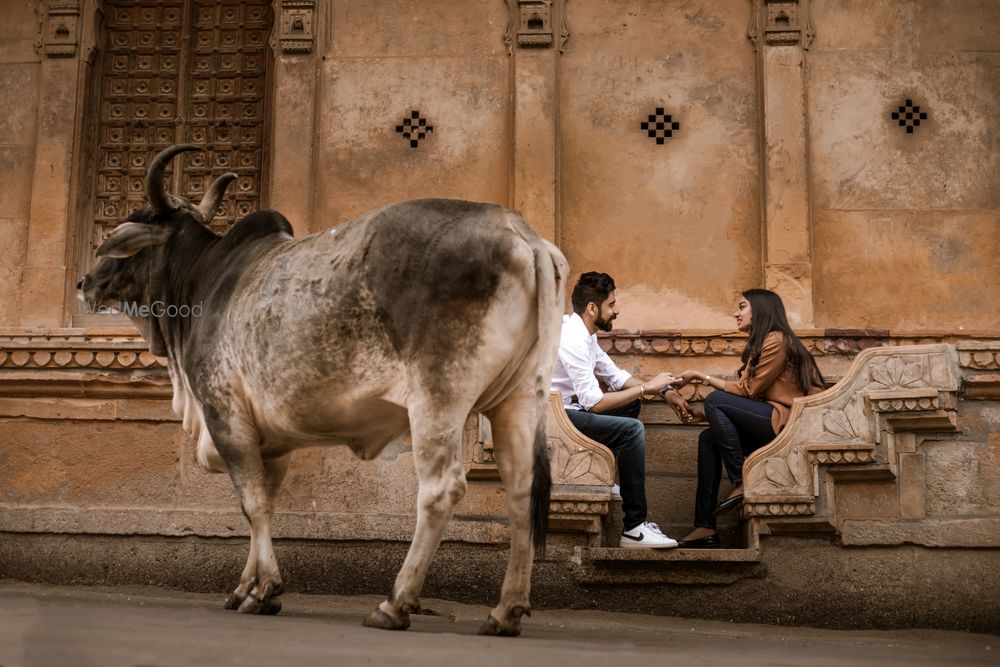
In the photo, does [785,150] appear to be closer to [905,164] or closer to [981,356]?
[905,164]

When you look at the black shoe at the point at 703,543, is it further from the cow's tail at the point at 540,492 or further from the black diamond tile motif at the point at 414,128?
the black diamond tile motif at the point at 414,128

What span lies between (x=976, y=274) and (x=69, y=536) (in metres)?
6.66

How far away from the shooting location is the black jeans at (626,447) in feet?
23.9

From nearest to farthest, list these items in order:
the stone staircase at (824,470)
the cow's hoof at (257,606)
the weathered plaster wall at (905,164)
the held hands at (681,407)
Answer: the cow's hoof at (257,606) → the stone staircase at (824,470) → the held hands at (681,407) → the weathered plaster wall at (905,164)

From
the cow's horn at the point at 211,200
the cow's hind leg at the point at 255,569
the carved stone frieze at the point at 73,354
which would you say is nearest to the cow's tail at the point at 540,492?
the cow's hind leg at the point at 255,569

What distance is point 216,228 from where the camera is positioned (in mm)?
10961

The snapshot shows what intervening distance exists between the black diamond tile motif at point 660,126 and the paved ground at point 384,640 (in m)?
4.57

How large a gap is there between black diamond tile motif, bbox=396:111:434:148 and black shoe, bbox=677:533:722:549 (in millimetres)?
4485

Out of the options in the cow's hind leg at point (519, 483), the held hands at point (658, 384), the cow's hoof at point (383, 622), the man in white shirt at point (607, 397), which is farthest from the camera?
the held hands at point (658, 384)

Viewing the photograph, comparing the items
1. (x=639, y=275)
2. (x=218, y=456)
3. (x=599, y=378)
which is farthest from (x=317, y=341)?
(x=639, y=275)

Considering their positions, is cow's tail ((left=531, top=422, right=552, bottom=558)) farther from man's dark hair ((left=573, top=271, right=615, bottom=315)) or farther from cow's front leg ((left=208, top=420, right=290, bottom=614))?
man's dark hair ((left=573, top=271, right=615, bottom=315))

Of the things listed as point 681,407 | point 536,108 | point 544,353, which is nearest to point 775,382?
point 681,407

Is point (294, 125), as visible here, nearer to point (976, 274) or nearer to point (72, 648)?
point (976, 274)

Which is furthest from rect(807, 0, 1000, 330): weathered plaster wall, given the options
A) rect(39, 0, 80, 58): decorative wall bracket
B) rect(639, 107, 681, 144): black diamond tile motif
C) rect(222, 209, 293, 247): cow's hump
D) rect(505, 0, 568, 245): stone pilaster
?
rect(39, 0, 80, 58): decorative wall bracket
